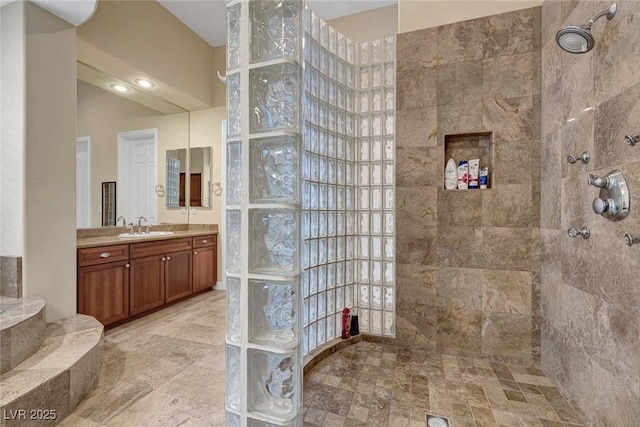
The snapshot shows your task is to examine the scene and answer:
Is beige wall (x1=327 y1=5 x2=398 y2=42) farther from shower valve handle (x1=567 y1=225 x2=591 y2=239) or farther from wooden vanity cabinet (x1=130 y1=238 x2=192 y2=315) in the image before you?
wooden vanity cabinet (x1=130 y1=238 x2=192 y2=315)

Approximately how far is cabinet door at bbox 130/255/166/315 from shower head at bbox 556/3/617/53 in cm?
339

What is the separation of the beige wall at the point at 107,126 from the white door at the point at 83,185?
38 mm

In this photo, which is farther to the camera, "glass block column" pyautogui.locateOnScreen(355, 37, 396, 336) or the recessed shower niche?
"glass block column" pyautogui.locateOnScreen(355, 37, 396, 336)

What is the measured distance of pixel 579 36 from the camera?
1.25 m

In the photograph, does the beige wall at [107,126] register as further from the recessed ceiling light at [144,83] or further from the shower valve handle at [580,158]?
the shower valve handle at [580,158]

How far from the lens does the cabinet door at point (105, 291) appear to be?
220cm

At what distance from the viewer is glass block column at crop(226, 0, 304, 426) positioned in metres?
1.07

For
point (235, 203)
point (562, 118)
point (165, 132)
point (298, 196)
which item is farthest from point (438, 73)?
point (165, 132)

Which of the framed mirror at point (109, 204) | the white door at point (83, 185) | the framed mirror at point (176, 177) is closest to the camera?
the white door at point (83, 185)

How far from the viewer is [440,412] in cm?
146

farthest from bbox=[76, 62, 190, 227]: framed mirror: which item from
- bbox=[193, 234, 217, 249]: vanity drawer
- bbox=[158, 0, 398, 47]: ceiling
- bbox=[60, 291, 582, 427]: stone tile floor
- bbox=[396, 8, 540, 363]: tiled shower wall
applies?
bbox=[396, 8, 540, 363]: tiled shower wall

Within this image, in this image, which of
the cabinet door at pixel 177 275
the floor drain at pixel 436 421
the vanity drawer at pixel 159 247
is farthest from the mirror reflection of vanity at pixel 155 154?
the floor drain at pixel 436 421

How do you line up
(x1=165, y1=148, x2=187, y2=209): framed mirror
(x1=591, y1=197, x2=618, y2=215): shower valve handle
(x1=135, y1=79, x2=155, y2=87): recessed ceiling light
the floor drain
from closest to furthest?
(x1=591, y1=197, x2=618, y2=215): shower valve handle, the floor drain, (x1=135, y1=79, x2=155, y2=87): recessed ceiling light, (x1=165, y1=148, x2=187, y2=209): framed mirror

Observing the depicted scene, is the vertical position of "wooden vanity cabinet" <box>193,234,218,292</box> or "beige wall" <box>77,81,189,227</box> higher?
"beige wall" <box>77,81,189,227</box>
